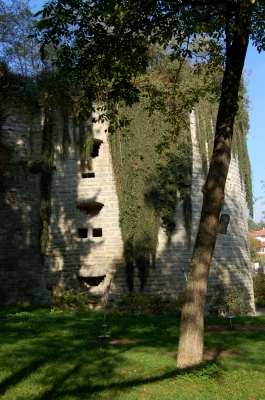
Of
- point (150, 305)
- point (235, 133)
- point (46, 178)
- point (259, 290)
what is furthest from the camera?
point (259, 290)

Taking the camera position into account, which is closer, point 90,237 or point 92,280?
point 90,237

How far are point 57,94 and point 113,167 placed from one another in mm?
5528

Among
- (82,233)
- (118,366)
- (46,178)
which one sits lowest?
(118,366)

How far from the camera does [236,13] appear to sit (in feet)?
23.9

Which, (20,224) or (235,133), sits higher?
(235,133)

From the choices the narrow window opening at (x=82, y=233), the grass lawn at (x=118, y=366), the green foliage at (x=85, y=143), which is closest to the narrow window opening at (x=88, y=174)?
the green foliage at (x=85, y=143)

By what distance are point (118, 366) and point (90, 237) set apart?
8.00 metres

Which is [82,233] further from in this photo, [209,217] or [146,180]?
[209,217]

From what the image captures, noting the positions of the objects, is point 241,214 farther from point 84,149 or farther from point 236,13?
point 236,13

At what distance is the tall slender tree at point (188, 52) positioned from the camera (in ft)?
21.0

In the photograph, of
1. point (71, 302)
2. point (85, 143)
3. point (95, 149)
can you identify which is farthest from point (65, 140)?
point (71, 302)

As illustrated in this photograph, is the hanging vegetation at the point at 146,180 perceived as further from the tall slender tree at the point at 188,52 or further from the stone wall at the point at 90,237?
the tall slender tree at the point at 188,52

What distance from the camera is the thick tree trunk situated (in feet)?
20.5

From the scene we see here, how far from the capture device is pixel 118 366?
6.60m
